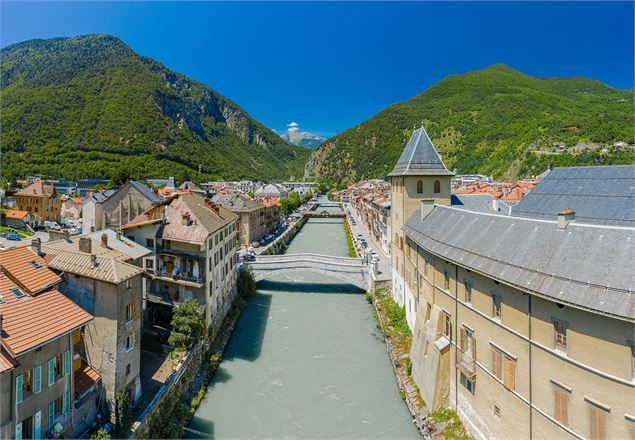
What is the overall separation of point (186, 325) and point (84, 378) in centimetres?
689

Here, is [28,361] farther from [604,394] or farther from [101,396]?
[604,394]

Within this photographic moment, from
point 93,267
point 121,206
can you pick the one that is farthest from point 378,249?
point 93,267

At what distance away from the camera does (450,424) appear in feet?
57.9

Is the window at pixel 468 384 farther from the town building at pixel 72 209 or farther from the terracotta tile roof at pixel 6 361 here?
the town building at pixel 72 209

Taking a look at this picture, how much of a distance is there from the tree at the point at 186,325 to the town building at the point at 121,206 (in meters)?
15.0

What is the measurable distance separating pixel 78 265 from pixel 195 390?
34.2 feet

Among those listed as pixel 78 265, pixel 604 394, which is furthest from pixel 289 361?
pixel 604 394

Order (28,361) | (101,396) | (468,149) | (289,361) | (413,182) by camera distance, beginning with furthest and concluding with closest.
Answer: (468,149) < (413,182) < (289,361) < (101,396) < (28,361)

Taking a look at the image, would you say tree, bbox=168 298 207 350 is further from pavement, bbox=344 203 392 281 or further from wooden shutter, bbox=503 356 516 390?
pavement, bbox=344 203 392 281

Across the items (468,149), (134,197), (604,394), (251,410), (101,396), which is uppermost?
(468,149)

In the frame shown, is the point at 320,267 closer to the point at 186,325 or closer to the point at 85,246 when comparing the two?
the point at 186,325

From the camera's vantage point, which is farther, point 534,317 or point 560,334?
point 534,317

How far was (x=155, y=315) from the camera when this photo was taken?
2822cm

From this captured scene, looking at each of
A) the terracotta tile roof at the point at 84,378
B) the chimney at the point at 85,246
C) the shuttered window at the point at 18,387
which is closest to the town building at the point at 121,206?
the chimney at the point at 85,246
